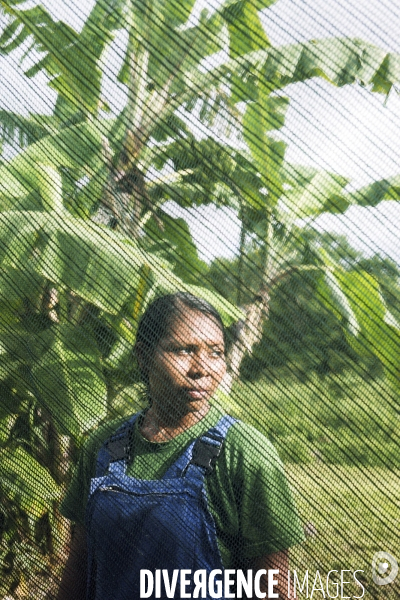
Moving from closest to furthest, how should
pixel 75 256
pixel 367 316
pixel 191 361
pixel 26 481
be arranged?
pixel 367 316
pixel 191 361
pixel 75 256
pixel 26 481

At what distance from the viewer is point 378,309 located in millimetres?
1070

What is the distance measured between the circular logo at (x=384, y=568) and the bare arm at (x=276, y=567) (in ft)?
0.46

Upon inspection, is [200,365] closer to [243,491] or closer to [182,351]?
[182,351]

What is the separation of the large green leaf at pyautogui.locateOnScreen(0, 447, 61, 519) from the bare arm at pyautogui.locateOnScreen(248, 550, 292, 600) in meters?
0.47

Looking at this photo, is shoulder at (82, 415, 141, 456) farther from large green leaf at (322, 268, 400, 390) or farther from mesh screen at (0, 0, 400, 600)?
large green leaf at (322, 268, 400, 390)

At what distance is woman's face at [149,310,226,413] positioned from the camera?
45.8 inches

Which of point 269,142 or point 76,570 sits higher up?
point 269,142

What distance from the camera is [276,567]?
44.7 inches

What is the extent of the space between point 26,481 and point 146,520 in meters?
0.36

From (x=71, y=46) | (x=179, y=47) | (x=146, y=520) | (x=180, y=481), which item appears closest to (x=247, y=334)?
(x=180, y=481)

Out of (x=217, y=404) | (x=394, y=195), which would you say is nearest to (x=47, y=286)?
(x=217, y=404)

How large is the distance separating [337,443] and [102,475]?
41cm

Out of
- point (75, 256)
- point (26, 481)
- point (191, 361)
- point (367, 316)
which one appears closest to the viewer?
point (367, 316)

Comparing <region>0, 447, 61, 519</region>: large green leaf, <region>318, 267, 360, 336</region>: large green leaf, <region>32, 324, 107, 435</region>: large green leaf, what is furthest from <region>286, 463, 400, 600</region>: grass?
<region>0, 447, 61, 519</region>: large green leaf
